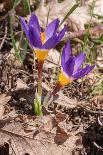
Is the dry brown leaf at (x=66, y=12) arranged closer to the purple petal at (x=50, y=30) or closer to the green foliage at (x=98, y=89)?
the green foliage at (x=98, y=89)

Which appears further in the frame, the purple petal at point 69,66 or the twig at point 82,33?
the twig at point 82,33

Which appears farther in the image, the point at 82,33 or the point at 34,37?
the point at 82,33

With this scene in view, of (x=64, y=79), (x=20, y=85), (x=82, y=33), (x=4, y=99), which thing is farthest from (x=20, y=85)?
(x=82, y=33)

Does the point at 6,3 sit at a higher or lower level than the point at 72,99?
higher

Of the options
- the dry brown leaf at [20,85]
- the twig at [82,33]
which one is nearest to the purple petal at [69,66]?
the dry brown leaf at [20,85]

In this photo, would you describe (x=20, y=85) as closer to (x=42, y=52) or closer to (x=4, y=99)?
(x=4, y=99)

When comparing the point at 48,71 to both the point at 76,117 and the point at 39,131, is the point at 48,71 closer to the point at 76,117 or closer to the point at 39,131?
the point at 76,117

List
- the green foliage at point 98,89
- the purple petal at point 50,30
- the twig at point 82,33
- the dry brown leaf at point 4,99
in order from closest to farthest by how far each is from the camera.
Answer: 1. the purple petal at point 50,30
2. the dry brown leaf at point 4,99
3. the green foliage at point 98,89
4. the twig at point 82,33

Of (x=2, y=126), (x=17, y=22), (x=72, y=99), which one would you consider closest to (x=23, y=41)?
(x=17, y=22)
